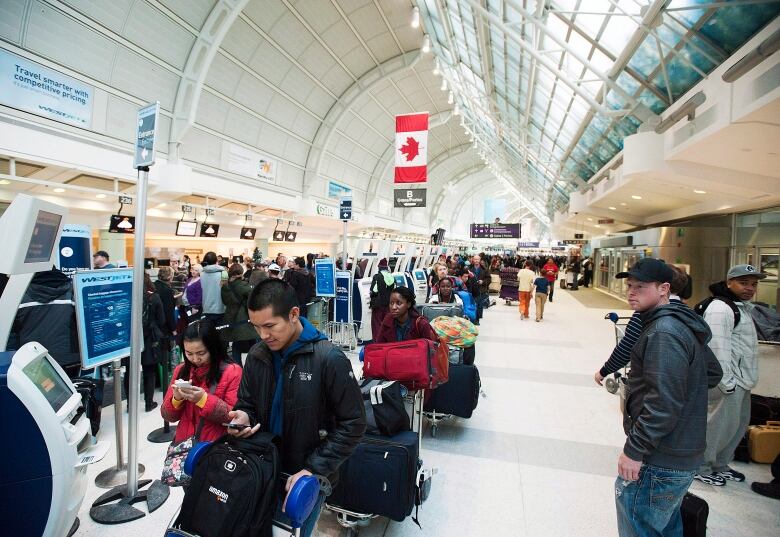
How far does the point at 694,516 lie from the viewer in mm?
2115

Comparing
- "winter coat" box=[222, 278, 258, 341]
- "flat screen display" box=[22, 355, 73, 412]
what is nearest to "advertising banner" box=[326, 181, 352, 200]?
"winter coat" box=[222, 278, 258, 341]

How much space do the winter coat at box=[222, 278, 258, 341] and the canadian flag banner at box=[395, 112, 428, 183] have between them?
Answer: 7.15 metres

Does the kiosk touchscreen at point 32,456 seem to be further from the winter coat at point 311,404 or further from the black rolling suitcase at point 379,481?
the black rolling suitcase at point 379,481

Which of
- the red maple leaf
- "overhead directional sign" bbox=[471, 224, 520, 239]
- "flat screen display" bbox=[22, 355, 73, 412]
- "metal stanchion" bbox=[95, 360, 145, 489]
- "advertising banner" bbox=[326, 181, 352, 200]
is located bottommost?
"metal stanchion" bbox=[95, 360, 145, 489]

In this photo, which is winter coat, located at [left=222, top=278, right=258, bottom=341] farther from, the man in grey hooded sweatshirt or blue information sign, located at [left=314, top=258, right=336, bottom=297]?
blue information sign, located at [left=314, top=258, right=336, bottom=297]

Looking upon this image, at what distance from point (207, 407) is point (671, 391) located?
2.26 metres

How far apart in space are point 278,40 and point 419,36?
858 cm

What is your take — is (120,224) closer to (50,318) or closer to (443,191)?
(50,318)

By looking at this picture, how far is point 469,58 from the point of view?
1734 centimetres

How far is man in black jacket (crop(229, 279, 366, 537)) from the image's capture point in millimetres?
1660

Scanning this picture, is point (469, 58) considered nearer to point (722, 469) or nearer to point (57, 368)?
point (722, 469)

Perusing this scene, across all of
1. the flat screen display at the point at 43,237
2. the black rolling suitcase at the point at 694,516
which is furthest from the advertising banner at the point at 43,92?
the black rolling suitcase at the point at 694,516

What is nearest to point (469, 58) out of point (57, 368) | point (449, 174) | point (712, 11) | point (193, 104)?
point (193, 104)

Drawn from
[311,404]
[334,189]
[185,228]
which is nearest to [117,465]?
[311,404]
